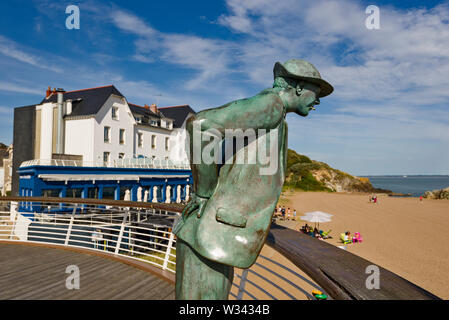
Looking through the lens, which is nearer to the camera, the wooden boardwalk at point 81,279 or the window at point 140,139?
the wooden boardwalk at point 81,279

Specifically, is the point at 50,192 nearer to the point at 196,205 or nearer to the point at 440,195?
the point at 196,205

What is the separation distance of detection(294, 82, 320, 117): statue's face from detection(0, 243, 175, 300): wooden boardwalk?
2.95 metres

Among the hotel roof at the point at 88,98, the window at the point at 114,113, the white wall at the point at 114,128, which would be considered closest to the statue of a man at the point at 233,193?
the white wall at the point at 114,128

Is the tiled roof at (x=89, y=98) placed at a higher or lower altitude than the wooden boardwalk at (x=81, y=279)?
higher

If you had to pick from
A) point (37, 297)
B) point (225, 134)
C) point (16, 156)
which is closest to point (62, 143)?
point (16, 156)

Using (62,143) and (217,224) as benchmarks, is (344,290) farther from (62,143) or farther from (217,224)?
(62,143)

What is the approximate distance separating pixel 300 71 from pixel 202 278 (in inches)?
47.9

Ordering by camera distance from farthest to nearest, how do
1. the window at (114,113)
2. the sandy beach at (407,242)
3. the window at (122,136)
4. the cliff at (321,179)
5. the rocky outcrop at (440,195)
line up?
the cliff at (321,179), the rocky outcrop at (440,195), the window at (122,136), the window at (114,113), the sandy beach at (407,242)

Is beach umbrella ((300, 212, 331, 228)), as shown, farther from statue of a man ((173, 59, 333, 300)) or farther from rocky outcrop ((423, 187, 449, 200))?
rocky outcrop ((423, 187, 449, 200))

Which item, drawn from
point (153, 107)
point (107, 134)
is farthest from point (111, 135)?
point (153, 107)

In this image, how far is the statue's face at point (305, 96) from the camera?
1.58m

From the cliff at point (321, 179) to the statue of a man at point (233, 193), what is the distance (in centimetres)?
7693

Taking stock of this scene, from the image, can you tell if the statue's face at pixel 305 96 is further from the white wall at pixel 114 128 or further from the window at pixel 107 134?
the window at pixel 107 134

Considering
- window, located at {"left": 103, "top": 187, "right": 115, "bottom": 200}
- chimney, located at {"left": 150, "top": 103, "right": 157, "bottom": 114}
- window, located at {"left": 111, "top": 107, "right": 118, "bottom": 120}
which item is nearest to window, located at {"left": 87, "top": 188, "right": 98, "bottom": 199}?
window, located at {"left": 103, "top": 187, "right": 115, "bottom": 200}
